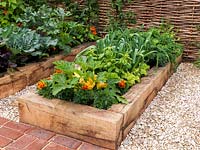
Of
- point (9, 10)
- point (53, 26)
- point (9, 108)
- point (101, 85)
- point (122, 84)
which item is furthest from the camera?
point (9, 10)

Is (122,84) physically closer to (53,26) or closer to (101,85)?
(101,85)

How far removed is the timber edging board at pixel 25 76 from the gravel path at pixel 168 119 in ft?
0.23

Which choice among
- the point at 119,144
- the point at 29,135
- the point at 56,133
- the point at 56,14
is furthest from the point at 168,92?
the point at 56,14

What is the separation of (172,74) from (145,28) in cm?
95

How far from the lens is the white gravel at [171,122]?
2.17 meters

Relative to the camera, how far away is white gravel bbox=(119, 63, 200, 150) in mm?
2172

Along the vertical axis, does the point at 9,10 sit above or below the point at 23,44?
above

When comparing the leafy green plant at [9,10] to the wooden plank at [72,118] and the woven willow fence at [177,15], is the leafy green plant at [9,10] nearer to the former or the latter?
the woven willow fence at [177,15]

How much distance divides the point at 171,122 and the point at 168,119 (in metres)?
0.05

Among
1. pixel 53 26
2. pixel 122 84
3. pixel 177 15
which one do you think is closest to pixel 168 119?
pixel 122 84

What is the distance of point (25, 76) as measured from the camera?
119 inches

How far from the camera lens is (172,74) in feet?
11.8

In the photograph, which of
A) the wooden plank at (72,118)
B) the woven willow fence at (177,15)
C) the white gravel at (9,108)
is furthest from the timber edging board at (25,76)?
the woven willow fence at (177,15)

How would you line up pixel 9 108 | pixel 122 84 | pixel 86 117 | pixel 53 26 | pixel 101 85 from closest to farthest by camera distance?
pixel 86 117 → pixel 101 85 → pixel 122 84 → pixel 9 108 → pixel 53 26
